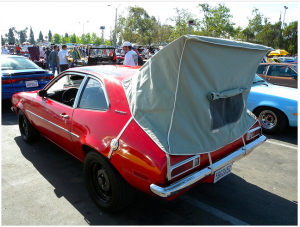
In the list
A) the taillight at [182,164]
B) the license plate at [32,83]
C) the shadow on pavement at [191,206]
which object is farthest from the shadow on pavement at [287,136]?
the license plate at [32,83]

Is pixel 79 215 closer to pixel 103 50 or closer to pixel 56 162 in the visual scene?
pixel 56 162

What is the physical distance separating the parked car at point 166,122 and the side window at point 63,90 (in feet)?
2.82

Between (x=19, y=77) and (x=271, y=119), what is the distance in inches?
268

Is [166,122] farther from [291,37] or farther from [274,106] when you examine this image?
[291,37]

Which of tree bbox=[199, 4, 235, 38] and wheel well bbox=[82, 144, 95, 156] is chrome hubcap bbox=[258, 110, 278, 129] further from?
tree bbox=[199, 4, 235, 38]

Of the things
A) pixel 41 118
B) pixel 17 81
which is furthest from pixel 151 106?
pixel 17 81

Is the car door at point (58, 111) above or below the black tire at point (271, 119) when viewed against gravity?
above

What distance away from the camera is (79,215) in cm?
271

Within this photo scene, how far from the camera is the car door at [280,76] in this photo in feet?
27.6

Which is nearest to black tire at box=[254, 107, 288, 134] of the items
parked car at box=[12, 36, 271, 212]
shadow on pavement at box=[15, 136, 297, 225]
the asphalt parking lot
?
the asphalt parking lot

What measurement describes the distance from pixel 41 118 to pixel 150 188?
250 cm

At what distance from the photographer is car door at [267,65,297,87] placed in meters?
8.42

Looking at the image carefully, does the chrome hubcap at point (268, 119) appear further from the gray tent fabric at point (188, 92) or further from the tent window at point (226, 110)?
the gray tent fabric at point (188, 92)

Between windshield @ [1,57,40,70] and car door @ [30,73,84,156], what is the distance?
424 cm
